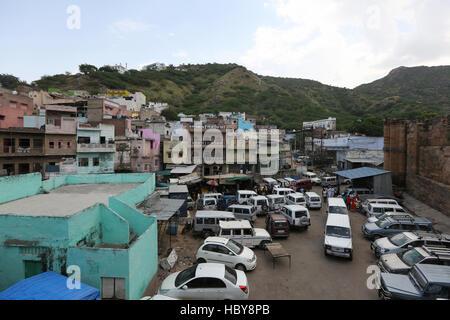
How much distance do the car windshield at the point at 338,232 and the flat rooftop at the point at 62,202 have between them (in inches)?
421

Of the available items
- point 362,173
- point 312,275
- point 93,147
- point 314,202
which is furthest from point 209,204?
point 93,147

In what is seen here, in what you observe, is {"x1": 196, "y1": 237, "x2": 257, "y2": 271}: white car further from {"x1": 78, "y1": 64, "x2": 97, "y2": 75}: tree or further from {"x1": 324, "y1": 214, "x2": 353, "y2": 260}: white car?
{"x1": 78, "y1": 64, "x2": 97, "y2": 75}: tree

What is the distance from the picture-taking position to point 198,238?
13.9 m

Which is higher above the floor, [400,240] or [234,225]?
[234,225]

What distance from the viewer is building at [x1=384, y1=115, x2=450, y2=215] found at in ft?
59.2

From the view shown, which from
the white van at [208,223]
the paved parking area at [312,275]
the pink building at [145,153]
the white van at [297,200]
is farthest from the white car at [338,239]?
the pink building at [145,153]

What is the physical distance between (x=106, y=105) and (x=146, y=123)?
7.30 m

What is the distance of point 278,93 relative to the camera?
102875mm

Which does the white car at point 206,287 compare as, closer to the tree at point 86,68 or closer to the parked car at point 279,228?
the parked car at point 279,228

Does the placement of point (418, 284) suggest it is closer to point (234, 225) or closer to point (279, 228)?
point (279, 228)

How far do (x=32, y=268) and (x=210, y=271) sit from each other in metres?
5.65
